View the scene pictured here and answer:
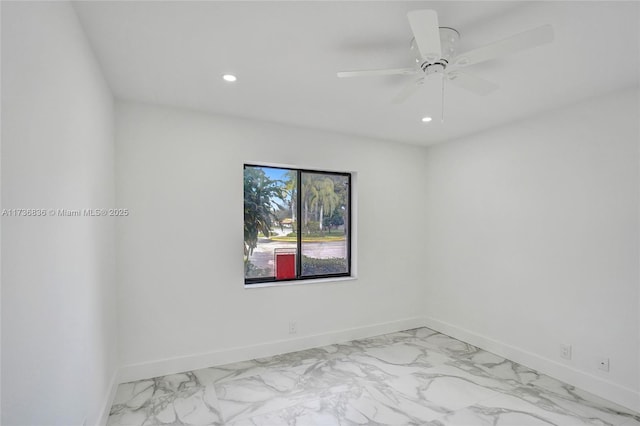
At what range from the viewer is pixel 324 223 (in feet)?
12.6

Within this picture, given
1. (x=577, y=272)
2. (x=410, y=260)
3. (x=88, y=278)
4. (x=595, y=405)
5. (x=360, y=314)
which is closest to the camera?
(x=88, y=278)

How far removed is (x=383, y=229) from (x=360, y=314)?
40.7 inches

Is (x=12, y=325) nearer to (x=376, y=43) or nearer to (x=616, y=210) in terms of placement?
(x=376, y=43)

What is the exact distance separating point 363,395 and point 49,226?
232cm

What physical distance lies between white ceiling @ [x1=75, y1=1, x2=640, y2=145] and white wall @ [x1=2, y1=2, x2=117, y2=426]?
14.2 inches

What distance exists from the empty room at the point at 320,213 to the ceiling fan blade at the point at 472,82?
2 cm

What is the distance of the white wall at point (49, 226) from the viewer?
1005 millimetres

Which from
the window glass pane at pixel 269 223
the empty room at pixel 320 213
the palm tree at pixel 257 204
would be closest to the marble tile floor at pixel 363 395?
the empty room at pixel 320 213

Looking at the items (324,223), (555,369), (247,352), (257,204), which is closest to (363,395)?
(247,352)

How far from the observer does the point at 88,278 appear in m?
1.84

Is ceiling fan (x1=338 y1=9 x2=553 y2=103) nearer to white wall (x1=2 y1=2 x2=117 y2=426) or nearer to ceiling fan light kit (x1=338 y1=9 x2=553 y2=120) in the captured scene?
ceiling fan light kit (x1=338 y1=9 x2=553 y2=120)

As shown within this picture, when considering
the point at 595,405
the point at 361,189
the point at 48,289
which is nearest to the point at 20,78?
the point at 48,289

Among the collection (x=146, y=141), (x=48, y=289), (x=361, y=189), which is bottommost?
(x=48, y=289)

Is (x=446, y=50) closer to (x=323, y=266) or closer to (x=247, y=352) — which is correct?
(x=323, y=266)
